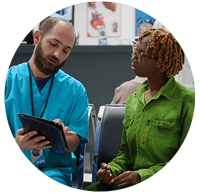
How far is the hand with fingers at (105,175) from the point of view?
1422 millimetres

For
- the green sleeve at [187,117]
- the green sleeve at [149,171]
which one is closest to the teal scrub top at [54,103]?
the green sleeve at [149,171]

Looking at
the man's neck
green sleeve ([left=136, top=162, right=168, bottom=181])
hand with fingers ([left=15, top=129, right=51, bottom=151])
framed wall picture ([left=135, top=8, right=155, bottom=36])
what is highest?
framed wall picture ([left=135, top=8, right=155, bottom=36])

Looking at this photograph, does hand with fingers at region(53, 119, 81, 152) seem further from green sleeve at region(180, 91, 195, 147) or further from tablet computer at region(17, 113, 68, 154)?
green sleeve at region(180, 91, 195, 147)

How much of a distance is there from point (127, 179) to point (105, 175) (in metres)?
0.12

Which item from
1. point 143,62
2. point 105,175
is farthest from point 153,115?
point 105,175

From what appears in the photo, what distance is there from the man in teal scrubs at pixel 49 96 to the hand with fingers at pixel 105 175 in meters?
0.19

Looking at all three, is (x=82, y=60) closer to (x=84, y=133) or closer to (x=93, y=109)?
(x=93, y=109)

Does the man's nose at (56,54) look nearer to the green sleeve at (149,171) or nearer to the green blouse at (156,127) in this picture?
the green blouse at (156,127)

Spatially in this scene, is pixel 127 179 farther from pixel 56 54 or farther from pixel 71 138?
pixel 56 54

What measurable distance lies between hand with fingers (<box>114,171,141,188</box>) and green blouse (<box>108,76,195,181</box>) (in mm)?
20

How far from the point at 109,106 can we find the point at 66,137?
0.97 feet

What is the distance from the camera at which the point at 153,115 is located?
4.42 ft

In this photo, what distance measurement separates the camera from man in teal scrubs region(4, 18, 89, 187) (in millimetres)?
1431

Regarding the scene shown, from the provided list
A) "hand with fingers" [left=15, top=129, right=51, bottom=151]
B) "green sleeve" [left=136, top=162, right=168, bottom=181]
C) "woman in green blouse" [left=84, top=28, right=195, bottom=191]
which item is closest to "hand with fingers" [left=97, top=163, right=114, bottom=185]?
"woman in green blouse" [left=84, top=28, right=195, bottom=191]
